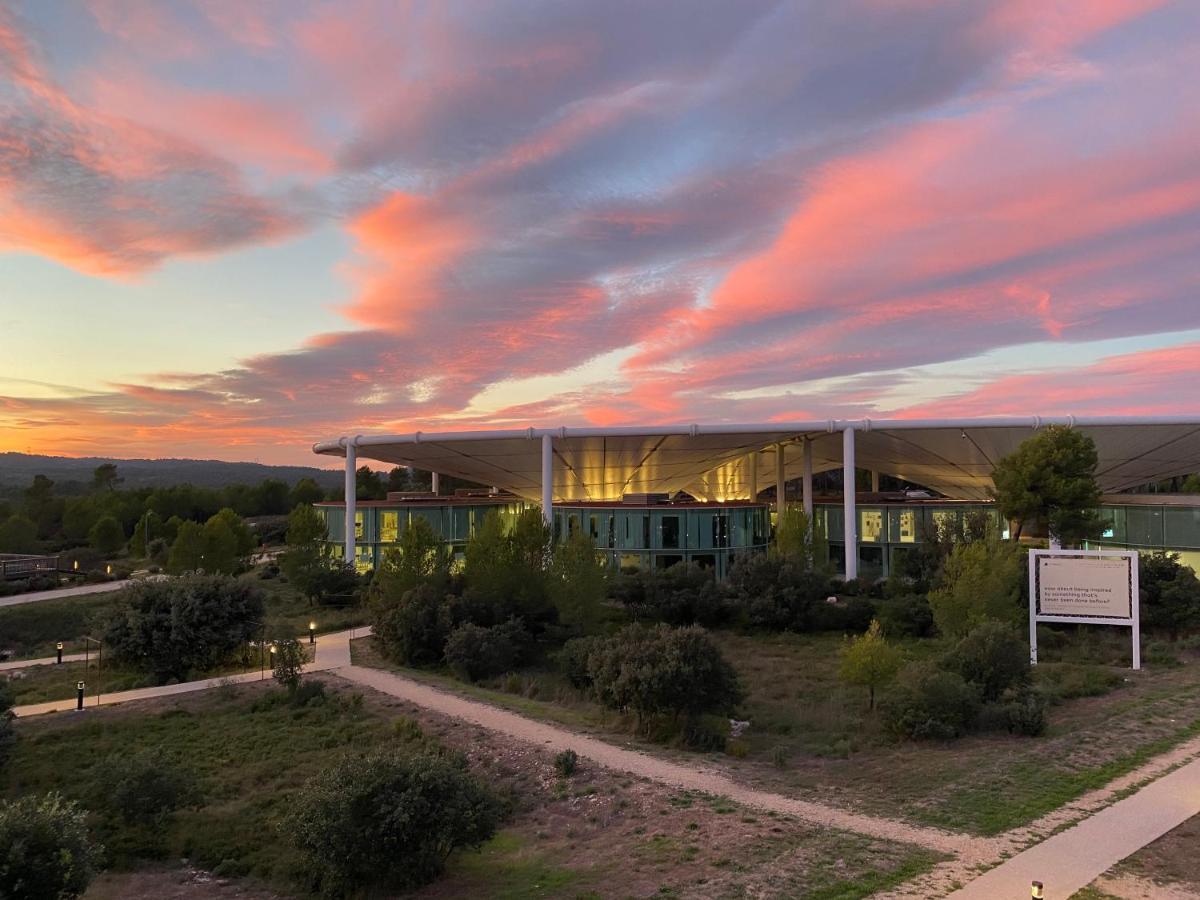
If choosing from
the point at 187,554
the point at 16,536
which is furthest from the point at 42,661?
the point at 16,536

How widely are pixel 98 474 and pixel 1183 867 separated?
158 meters

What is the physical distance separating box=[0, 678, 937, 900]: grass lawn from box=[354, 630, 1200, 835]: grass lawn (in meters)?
2.53

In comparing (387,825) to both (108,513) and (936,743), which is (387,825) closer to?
(936,743)

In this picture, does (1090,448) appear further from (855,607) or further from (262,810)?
(262,810)

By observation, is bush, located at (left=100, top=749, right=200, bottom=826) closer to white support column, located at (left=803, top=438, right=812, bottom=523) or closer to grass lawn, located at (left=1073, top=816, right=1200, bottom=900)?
grass lawn, located at (left=1073, top=816, right=1200, bottom=900)

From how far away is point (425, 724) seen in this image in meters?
22.1

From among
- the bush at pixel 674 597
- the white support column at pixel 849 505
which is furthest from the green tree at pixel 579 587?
the white support column at pixel 849 505

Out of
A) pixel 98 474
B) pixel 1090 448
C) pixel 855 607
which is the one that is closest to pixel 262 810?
pixel 855 607

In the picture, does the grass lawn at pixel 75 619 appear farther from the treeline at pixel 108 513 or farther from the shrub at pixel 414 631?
the treeline at pixel 108 513

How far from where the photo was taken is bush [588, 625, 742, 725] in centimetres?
2106

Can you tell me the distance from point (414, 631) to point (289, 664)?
6.07m

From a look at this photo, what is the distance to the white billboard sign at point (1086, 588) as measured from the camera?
90.2ft

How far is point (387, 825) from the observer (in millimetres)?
13234

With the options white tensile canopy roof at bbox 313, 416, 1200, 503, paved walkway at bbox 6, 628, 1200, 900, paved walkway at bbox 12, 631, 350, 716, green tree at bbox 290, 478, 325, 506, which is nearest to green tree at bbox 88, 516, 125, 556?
white tensile canopy roof at bbox 313, 416, 1200, 503
